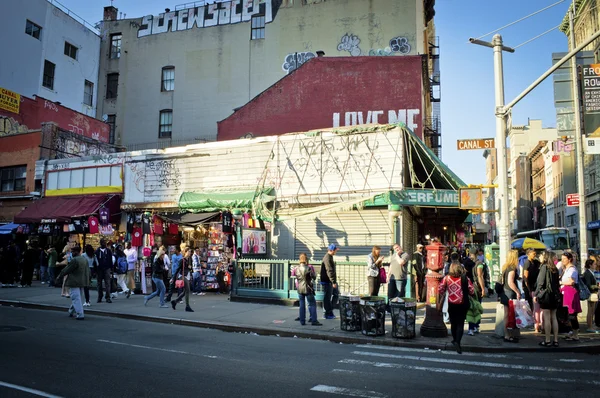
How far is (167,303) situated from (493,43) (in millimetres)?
12069

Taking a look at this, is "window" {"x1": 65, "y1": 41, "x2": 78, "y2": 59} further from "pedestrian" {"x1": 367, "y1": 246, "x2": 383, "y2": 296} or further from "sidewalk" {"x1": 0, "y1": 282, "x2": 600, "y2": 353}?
"pedestrian" {"x1": 367, "y1": 246, "x2": 383, "y2": 296}

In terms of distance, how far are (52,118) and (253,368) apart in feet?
87.4

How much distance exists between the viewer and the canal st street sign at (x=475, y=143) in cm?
1231

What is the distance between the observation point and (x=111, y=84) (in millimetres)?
40281

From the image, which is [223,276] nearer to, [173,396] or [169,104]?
[173,396]

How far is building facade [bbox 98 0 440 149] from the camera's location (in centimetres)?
3306

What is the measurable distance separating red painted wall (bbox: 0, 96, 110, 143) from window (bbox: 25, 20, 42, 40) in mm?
8317

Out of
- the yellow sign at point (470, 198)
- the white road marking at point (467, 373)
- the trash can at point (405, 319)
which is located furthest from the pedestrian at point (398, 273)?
the white road marking at point (467, 373)

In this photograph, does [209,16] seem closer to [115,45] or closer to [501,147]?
[115,45]

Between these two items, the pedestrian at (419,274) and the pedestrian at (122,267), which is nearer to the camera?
the pedestrian at (419,274)

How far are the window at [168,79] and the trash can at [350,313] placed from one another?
3166cm

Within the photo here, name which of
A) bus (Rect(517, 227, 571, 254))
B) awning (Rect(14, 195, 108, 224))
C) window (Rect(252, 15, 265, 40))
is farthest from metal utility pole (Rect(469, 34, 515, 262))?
bus (Rect(517, 227, 571, 254))

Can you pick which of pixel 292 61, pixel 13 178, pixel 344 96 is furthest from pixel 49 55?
pixel 344 96

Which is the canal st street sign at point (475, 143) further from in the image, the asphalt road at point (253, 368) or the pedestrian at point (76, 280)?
the pedestrian at point (76, 280)
